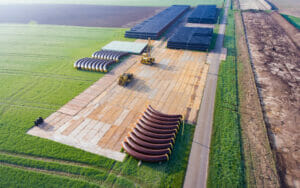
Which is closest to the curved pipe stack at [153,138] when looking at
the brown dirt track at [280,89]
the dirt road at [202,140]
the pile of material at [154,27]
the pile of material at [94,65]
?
the dirt road at [202,140]

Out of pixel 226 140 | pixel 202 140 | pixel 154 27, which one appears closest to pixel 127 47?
pixel 154 27

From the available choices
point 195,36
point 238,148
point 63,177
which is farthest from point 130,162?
point 195,36

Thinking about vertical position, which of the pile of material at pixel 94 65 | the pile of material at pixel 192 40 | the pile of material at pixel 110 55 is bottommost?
the pile of material at pixel 94 65

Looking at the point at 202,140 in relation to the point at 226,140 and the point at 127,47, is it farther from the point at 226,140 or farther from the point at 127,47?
the point at 127,47

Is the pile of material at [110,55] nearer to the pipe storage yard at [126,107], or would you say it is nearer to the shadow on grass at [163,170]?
the pipe storage yard at [126,107]

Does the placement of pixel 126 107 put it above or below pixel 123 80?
below

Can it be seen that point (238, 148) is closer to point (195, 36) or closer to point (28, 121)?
point (28, 121)

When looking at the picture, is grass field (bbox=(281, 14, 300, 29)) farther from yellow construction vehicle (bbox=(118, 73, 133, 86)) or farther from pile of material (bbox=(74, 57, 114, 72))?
pile of material (bbox=(74, 57, 114, 72))
